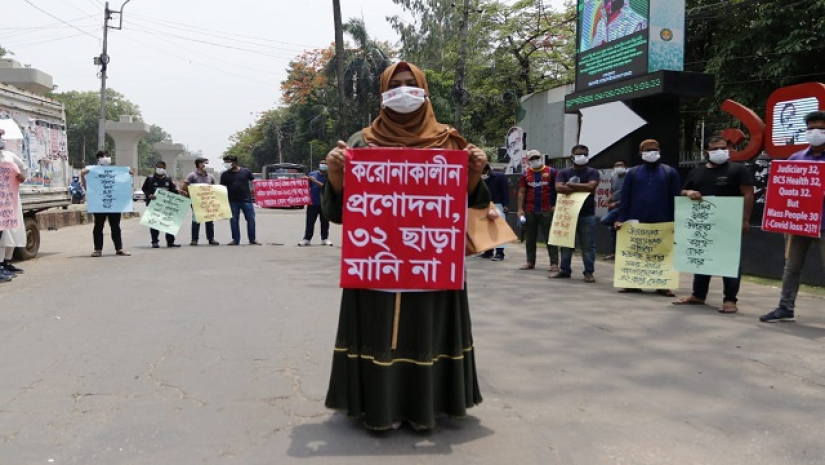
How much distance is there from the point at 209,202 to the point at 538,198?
6846 mm

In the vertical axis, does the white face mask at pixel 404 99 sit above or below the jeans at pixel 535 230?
above

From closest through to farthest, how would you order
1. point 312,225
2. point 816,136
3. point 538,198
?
point 816,136 < point 538,198 < point 312,225

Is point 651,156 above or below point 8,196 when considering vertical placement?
above

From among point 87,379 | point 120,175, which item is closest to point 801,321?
point 87,379

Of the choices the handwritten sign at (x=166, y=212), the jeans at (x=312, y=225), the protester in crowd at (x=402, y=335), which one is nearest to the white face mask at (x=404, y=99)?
the protester in crowd at (x=402, y=335)

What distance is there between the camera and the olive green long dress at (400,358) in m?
3.37

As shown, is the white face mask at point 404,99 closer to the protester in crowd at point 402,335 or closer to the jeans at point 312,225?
the protester in crowd at point 402,335

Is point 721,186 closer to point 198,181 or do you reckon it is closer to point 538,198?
point 538,198

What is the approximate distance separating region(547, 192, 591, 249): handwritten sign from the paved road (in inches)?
59.7

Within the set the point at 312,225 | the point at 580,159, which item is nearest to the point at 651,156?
the point at 580,159

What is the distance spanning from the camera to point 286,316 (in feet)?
21.3

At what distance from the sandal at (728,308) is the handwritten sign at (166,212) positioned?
964 cm

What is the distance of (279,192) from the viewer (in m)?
15.7

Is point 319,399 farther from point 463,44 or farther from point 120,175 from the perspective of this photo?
point 463,44
